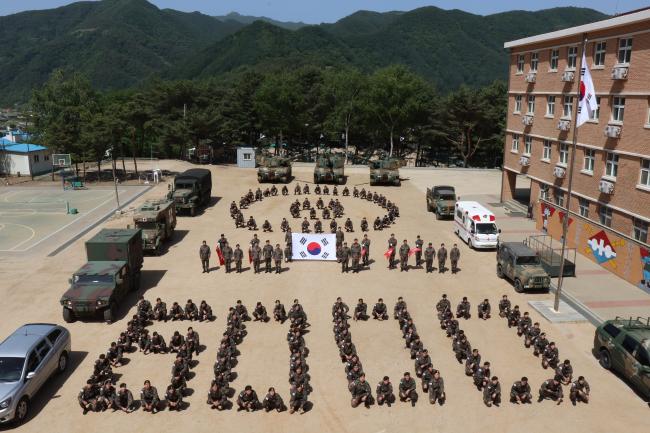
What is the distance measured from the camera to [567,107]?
1372 inches

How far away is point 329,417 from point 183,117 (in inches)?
2148

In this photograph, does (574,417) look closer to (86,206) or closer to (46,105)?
(86,206)

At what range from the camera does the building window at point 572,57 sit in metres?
33.9

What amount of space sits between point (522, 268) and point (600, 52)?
14.6 metres

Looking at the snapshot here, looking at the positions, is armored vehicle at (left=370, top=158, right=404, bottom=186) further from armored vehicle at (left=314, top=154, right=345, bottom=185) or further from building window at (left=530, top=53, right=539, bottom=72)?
building window at (left=530, top=53, right=539, bottom=72)

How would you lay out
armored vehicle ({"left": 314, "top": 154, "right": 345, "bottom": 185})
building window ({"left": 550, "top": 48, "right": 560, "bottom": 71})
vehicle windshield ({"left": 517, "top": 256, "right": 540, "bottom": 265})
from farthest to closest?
armored vehicle ({"left": 314, "top": 154, "right": 345, "bottom": 185}), building window ({"left": 550, "top": 48, "right": 560, "bottom": 71}), vehicle windshield ({"left": 517, "top": 256, "right": 540, "bottom": 265})

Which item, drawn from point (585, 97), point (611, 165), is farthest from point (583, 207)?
point (585, 97)

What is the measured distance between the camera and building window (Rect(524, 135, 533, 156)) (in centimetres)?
4009

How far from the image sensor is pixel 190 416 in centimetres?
1501

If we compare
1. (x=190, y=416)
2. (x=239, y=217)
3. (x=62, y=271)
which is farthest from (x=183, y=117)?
(x=190, y=416)

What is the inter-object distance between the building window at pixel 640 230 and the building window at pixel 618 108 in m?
5.71

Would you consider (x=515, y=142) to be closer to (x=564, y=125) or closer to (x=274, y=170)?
(x=564, y=125)

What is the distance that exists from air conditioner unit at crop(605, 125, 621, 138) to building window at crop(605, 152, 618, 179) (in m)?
1.07

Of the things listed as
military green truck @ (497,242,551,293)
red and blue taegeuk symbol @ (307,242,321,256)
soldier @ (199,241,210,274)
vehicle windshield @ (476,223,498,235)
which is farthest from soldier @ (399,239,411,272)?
soldier @ (199,241,210,274)
